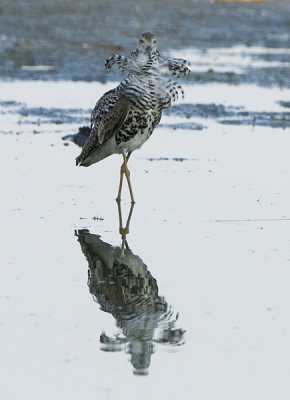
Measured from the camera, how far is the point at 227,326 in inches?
188

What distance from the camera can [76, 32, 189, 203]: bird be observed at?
780 cm

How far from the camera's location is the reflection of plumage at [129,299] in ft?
14.9

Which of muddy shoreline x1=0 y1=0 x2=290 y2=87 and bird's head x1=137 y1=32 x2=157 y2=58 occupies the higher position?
muddy shoreline x1=0 y1=0 x2=290 y2=87

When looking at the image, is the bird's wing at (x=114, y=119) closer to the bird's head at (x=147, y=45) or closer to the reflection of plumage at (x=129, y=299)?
the bird's head at (x=147, y=45)

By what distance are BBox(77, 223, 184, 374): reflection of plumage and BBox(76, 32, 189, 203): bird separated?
1.56 m

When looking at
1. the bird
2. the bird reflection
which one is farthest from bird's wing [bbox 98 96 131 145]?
the bird reflection

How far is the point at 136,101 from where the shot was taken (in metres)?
7.82

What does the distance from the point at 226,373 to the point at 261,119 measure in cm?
880

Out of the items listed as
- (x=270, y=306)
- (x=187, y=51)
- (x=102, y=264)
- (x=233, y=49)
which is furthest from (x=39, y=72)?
(x=270, y=306)

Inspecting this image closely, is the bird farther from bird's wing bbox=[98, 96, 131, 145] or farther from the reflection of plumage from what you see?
the reflection of plumage

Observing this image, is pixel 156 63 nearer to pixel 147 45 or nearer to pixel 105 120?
pixel 147 45

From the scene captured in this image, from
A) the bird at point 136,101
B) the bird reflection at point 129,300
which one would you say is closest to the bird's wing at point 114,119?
the bird at point 136,101

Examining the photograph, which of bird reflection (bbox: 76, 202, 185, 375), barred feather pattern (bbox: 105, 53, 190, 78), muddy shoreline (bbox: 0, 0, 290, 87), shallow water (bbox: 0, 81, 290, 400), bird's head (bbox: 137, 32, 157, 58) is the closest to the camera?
shallow water (bbox: 0, 81, 290, 400)

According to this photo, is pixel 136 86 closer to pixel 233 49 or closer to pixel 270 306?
pixel 270 306
